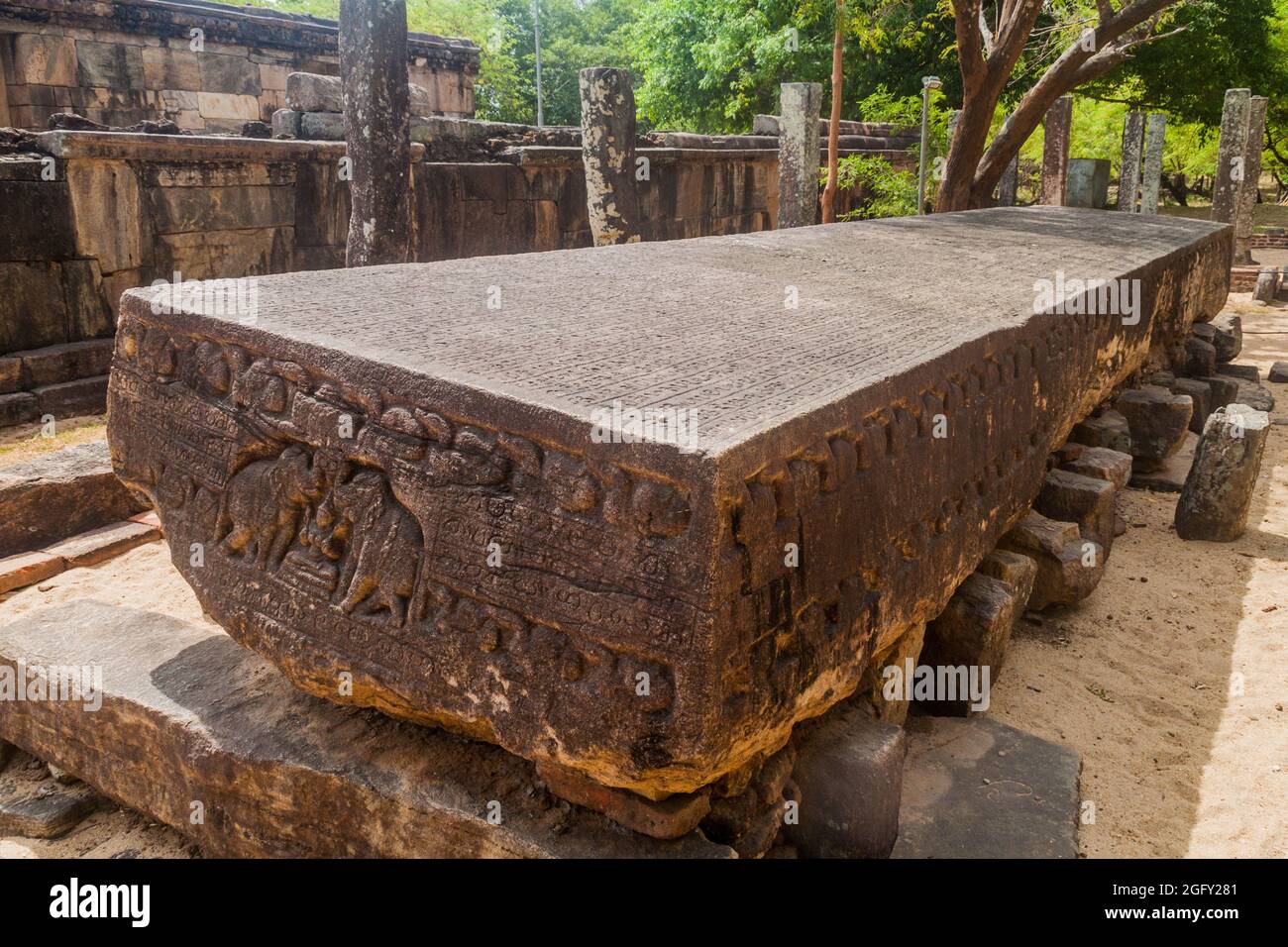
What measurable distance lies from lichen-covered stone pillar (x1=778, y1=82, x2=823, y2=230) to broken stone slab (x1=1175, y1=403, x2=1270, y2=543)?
5389 millimetres

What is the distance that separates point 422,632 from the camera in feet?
6.27

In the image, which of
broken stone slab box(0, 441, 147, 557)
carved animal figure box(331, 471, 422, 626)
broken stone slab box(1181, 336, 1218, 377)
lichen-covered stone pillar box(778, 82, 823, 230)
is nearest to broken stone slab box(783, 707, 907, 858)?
carved animal figure box(331, 471, 422, 626)

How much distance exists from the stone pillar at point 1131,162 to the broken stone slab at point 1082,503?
11.9m

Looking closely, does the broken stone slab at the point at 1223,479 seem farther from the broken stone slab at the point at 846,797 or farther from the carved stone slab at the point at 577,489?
the broken stone slab at the point at 846,797

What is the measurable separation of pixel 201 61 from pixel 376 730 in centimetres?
1018

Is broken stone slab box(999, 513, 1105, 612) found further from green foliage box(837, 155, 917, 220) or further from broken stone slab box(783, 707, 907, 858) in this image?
green foliage box(837, 155, 917, 220)

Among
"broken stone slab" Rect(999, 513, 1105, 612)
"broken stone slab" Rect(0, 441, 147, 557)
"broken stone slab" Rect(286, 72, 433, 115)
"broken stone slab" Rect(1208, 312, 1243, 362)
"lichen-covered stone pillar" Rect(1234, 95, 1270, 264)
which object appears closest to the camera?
"broken stone slab" Rect(999, 513, 1105, 612)

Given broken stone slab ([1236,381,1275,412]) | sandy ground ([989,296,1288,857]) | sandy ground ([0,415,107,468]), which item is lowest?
sandy ground ([989,296,1288,857])

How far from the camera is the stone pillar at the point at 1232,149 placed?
12656 millimetres

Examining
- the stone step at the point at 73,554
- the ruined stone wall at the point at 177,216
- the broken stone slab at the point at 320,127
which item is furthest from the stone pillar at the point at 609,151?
the stone step at the point at 73,554

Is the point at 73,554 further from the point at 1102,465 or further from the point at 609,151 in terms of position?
the point at 609,151

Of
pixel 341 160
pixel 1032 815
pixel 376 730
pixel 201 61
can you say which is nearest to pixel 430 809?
pixel 376 730

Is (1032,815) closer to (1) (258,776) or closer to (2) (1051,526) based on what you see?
(2) (1051,526)

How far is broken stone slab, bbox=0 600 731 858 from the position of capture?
6.26 ft
